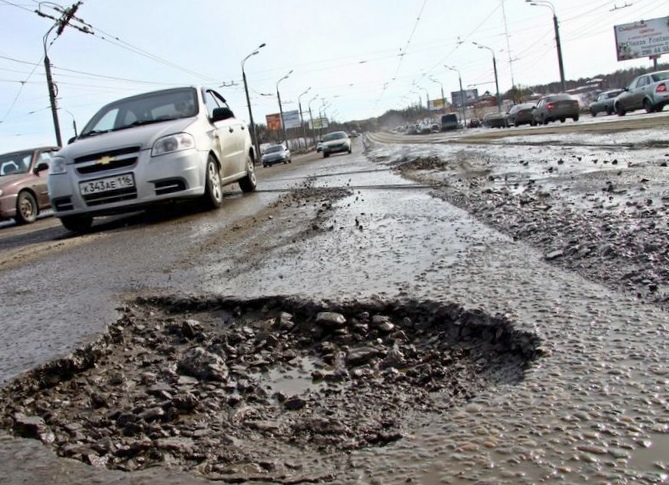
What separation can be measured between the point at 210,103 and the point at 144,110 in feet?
2.94

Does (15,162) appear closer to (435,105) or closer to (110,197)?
(110,197)

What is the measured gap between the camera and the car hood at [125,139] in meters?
6.05

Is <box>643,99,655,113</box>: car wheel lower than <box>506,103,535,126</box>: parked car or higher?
lower

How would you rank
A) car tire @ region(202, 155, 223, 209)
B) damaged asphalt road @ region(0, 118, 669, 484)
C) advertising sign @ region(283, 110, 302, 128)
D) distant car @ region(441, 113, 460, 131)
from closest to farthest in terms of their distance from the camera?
damaged asphalt road @ region(0, 118, 669, 484)
car tire @ region(202, 155, 223, 209)
distant car @ region(441, 113, 460, 131)
advertising sign @ region(283, 110, 302, 128)

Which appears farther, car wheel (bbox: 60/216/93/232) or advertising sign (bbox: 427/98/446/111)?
advertising sign (bbox: 427/98/446/111)

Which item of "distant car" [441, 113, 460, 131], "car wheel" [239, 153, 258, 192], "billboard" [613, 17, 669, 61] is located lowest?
"car wheel" [239, 153, 258, 192]

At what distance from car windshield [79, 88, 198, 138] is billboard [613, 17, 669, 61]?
54.1 m

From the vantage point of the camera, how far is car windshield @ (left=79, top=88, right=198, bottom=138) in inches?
270

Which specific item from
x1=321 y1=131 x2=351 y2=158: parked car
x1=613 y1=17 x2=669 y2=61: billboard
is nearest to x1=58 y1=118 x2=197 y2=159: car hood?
x1=321 y1=131 x2=351 y2=158: parked car

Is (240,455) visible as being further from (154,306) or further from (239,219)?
(239,219)

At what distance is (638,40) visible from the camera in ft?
171

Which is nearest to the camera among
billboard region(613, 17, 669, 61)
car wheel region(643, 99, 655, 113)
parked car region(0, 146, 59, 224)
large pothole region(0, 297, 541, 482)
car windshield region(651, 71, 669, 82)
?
large pothole region(0, 297, 541, 482)

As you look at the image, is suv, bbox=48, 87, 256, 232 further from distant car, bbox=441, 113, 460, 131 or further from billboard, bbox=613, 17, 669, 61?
distant car, bbox=441, 113, 460, 131

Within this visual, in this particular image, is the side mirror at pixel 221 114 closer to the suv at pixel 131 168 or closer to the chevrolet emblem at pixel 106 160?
the suv at pixel 131 168
